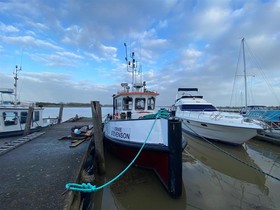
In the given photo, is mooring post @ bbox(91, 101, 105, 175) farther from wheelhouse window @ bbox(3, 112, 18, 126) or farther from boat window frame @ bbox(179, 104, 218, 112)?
boat window frame @ bbox(179, 104, 218, 112)

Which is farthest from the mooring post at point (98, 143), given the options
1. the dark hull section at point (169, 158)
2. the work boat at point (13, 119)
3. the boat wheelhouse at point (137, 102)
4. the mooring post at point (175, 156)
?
the work boat at point (13, 119)

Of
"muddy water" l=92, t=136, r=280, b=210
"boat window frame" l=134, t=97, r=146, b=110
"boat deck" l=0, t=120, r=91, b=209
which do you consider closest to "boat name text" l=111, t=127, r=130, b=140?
"muddy water" l=92, t=136, r=280, b=210

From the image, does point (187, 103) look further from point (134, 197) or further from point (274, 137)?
point (134, 197)

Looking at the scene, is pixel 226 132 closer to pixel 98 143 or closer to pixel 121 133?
pixel 121 133

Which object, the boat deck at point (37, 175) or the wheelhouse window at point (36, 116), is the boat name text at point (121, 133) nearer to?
the boat deck at point (37, 175)

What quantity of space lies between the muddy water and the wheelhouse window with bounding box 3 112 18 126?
25.5 feet

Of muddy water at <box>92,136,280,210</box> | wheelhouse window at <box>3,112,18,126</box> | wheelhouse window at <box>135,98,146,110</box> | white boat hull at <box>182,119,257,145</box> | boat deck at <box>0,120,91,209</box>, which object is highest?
wheelhouse window at <box>135,98,146,110</box>

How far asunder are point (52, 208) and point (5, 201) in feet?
3.34

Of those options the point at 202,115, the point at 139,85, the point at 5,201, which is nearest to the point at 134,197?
the point at 5,201

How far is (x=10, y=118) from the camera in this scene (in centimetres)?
1226

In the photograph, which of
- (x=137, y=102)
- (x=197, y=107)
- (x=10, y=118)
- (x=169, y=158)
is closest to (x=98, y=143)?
(x=169, y=158)

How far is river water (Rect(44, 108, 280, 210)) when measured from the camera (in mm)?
5023

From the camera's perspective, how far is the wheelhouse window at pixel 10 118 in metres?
11.8

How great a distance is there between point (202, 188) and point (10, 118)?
1240 cm
